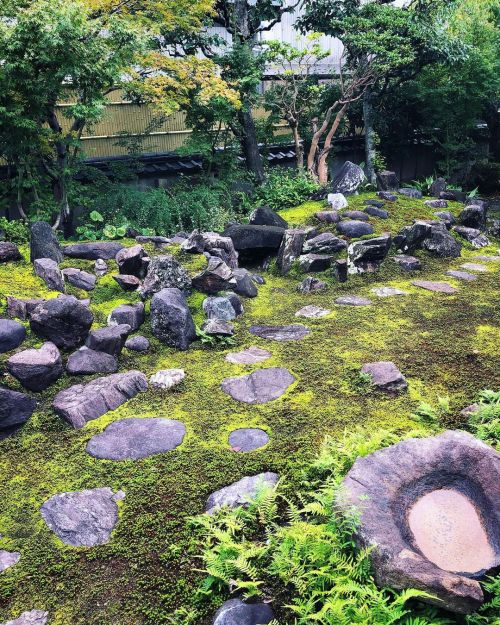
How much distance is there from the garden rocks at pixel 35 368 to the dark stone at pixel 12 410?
0.27 meters

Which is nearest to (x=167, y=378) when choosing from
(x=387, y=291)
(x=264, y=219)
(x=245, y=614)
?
(x=245, y=614)

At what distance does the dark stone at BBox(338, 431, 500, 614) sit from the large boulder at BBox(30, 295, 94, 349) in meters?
3.07

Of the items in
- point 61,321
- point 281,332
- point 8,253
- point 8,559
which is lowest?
point 8,559

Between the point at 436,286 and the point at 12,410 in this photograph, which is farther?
the point at 436,286

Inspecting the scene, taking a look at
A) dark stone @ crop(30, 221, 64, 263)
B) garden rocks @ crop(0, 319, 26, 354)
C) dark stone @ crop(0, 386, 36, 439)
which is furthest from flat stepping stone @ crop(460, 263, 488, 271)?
dark stone @ crop(0, 386, 36, 439)

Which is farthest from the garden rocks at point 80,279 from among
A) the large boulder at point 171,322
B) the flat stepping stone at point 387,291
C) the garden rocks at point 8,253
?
the flat stepping stone at point 387,291

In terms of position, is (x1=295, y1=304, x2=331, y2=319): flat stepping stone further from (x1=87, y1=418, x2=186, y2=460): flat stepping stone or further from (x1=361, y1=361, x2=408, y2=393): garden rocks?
(x1=87, y1=418, x2=186, y2=460): flat stepping stone

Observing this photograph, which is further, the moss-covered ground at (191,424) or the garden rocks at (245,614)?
the moss-covered ground at (191,424)

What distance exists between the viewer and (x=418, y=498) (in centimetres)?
257

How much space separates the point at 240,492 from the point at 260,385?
148 centimetres

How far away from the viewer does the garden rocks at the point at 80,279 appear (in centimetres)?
622

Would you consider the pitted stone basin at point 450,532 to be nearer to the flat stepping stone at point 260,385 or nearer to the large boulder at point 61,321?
the flat stepping stone at point 260,385

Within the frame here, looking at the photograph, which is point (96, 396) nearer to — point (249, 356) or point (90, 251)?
point (249, 356)

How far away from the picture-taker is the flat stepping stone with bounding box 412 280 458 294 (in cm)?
700
